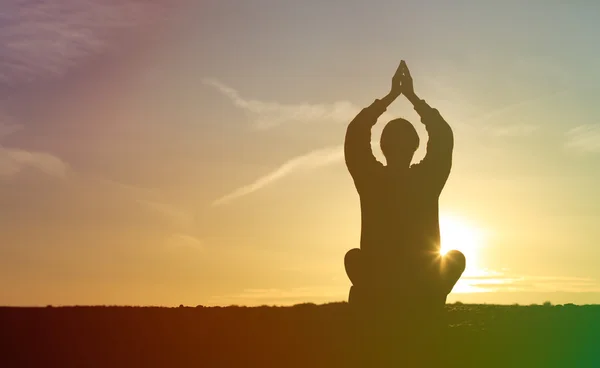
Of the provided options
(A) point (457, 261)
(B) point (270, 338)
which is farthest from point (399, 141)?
(B) point (270, 338)

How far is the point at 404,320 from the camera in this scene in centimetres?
1600

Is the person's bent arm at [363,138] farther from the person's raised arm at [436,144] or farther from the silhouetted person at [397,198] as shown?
the person's raised arm at [436,144]

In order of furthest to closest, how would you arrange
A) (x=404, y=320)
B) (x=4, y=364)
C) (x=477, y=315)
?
(x=477, y=315) → (x=404, y=320) → (x=4, y=364)

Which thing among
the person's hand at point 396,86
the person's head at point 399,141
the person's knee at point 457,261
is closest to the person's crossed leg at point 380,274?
the person's knee at point 457,261

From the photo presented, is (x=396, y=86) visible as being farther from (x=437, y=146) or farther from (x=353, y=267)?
(x=353, y=267)

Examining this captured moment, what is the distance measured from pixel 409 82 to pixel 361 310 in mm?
5186

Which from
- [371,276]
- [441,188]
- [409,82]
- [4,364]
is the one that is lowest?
[4,364]

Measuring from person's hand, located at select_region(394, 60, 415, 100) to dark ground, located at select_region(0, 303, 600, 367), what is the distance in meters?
5.07

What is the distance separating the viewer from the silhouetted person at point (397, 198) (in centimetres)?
1645

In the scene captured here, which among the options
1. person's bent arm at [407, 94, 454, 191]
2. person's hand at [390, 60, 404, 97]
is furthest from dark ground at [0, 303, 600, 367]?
person's hand at [390, 60, 404, 97]

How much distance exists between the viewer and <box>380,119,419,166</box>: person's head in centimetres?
1664

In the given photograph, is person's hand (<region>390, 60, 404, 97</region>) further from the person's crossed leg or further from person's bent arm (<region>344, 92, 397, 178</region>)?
the person's crossed leg

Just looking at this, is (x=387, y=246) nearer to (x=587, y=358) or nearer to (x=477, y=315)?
(x=477, y=315)

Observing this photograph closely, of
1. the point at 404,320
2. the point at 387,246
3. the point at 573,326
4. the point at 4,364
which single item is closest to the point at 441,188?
the point at 387,246
